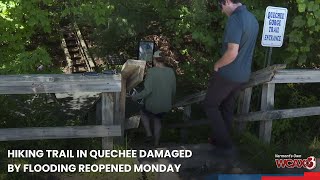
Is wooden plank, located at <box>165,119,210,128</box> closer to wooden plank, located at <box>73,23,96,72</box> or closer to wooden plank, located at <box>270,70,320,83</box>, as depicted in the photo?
wooden plank, located at <box>270,70,320,83</box>

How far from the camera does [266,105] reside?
5078 millimetres

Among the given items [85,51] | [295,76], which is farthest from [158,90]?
[85,51]

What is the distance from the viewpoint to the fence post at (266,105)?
5.00 meters

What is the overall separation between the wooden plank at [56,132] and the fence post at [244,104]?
6.06 feet

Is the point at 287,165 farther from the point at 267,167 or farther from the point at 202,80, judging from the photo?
the point at 202,80

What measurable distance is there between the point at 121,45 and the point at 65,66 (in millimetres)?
5357

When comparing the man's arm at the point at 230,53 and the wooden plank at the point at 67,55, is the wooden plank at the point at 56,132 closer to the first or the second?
the man's arm at the point at 230,53

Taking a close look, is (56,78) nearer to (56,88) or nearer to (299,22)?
(56,88)

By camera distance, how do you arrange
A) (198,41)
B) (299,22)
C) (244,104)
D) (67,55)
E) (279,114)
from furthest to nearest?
(67,55), (198,41), (244,104), (299,22), (279,114)

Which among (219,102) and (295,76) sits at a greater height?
(295,76)

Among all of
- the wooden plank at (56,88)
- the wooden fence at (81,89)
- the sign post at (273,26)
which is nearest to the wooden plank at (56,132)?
the wooden fence at (81,89)

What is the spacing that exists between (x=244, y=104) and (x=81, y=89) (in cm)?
229

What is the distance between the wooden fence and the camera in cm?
Result: 407

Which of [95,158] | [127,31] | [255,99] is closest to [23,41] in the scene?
[127,31]
